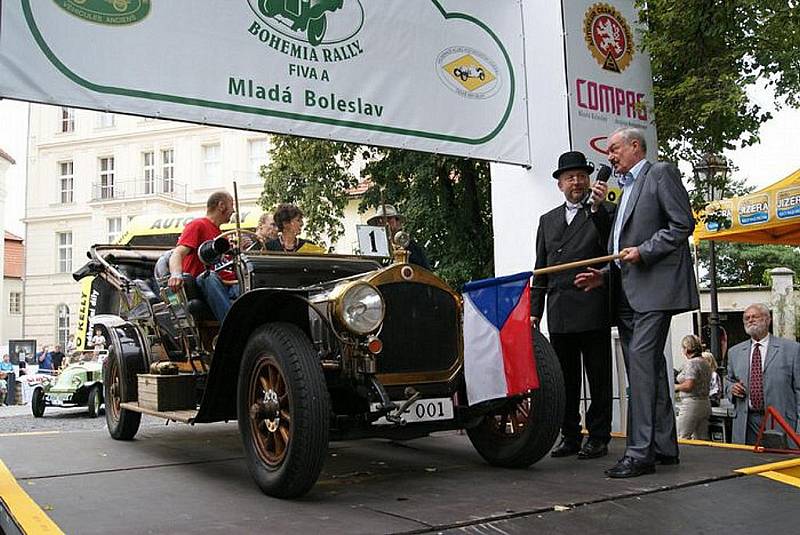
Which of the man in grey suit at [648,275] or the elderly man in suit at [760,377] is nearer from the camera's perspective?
the man in grey suit at [648,275]

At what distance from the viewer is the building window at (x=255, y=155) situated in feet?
120

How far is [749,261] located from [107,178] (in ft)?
110

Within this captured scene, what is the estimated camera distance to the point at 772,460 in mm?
4008

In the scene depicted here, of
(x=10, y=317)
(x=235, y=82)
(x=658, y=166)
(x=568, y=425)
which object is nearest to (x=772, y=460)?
(x=568, y=425)

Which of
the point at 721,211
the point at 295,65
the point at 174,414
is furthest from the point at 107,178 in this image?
the point at 174,414

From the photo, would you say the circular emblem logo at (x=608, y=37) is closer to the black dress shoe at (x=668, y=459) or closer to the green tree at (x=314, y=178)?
the black dress shoe at (x=668, y=459)

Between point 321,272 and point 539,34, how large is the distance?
3.24 meters

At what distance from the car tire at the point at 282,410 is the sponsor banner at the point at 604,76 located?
364 centimetres

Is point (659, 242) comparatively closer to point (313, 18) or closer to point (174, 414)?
point (174, 414)

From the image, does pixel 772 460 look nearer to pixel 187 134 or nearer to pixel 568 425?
pixel 568 425

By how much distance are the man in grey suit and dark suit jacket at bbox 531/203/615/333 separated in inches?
11.2

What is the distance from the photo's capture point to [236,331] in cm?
405

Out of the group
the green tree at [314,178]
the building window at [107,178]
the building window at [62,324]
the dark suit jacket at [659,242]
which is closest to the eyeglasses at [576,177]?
the dark suit jacket at [659,242]

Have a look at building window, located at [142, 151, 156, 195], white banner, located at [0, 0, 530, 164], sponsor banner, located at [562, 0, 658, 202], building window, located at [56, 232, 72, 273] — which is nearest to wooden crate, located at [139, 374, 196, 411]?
white banner, located at [0, 0, 530, 164]
